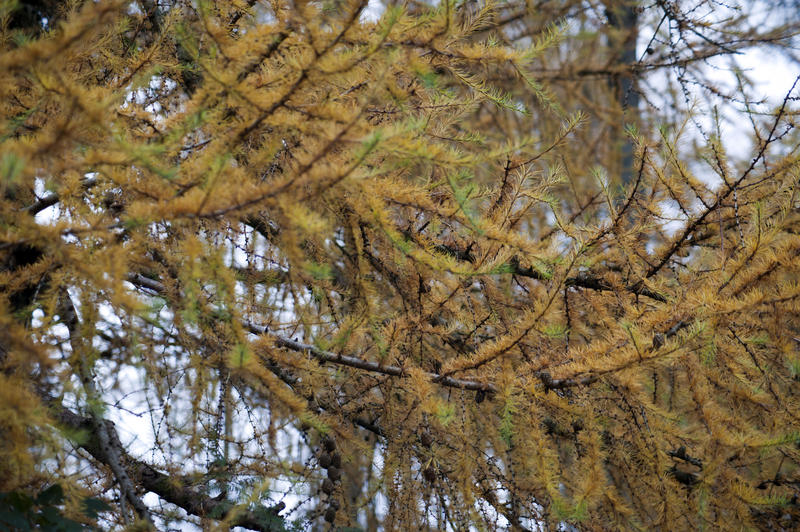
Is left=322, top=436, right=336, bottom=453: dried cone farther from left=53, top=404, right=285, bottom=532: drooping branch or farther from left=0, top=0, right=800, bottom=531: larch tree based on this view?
left=53, top=404, right=285, bottom=532: drooping branch

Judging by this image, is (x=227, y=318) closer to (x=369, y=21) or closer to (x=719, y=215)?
(x=369, y=21)

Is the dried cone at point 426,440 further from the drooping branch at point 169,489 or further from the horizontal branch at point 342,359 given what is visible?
the drooping branch at point 169,489

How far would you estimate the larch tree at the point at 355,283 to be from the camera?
1.44 meters

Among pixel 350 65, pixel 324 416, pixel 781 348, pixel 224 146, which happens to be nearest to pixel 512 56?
pixel 350 65

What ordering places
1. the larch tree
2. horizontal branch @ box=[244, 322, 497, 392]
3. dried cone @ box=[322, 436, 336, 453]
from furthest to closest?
dried cone @ box=[322, 436, 336, 453]
horizontal branch @ box=[244, 322, 497, 392]
the larch tree

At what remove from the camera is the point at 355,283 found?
1.82 m

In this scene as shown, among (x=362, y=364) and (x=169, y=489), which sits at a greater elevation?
(x=362, y=364)

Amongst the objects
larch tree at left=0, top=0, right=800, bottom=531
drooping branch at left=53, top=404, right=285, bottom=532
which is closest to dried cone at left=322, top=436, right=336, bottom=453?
larch tree at left=0, top=0, right=800, bottom=531

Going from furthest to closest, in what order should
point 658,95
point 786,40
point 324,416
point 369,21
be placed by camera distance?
1. point 658,95
2. point 786,40
3. point 324,416
4. point 369,21

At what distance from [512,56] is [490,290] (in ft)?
3.33

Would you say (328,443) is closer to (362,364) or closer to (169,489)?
(362,364)

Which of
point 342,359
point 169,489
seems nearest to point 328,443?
point 342,359

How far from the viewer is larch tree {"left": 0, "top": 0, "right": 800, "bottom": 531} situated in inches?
56.7

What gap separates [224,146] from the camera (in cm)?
157
